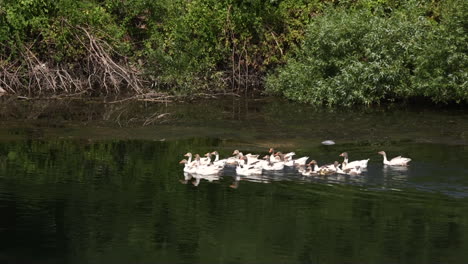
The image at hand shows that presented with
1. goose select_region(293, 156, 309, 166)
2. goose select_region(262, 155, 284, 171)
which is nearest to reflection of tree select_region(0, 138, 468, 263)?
goose select_region(262, 155, 284, 171)

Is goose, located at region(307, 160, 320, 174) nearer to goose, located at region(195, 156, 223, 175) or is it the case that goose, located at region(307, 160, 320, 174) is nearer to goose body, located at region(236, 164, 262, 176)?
goose body, located at region(236, 164, 262, 176)

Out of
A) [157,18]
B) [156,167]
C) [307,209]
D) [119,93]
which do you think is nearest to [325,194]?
[307,209]

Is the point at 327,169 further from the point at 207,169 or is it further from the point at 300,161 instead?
the point at 207,169

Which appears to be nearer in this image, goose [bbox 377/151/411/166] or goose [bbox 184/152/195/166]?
goose [bbox 377/151/411/166]

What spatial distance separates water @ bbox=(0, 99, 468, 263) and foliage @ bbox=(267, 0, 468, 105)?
5.64 ft

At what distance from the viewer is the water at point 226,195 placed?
15.8 meters

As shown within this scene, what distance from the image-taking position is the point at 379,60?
33.5 m

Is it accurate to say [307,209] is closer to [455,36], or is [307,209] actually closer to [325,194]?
[325,194]


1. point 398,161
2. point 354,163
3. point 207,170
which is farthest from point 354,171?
point 207,170

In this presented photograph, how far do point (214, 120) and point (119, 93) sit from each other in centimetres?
814

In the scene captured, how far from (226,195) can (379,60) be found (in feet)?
50.2

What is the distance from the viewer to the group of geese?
21.9m

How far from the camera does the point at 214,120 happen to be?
31453mm

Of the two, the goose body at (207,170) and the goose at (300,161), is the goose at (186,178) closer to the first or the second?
the goose body at (207,170)
